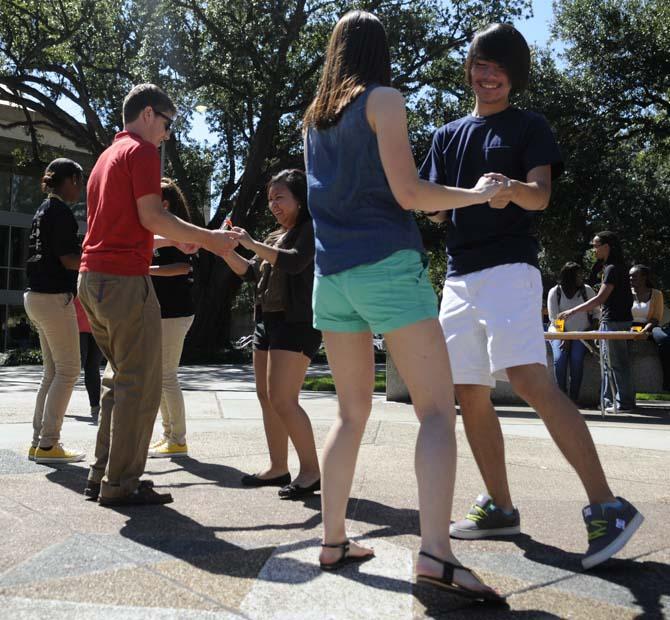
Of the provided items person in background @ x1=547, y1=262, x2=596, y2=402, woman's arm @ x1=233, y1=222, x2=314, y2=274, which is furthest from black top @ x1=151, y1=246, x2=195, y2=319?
person in background @ x1=547, y1=262, x2=596, y2=402

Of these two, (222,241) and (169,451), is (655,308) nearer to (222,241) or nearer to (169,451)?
(169,451)

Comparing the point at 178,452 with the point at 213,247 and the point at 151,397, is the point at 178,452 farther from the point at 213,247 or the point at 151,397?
the point at 213,247

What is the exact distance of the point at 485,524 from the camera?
3.34m

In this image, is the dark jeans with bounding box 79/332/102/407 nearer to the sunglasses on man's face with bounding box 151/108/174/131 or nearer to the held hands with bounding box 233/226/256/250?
the sunglasses on man's face with bounding box 151/108/174/131

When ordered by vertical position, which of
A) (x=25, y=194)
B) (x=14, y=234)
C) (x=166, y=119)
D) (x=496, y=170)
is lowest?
(x=496, y=170)

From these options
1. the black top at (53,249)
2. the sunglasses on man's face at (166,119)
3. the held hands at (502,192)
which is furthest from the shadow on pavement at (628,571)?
the black top at (53,249)

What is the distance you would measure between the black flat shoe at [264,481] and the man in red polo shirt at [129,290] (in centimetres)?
53

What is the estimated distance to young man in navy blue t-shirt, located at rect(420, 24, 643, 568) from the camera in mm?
3102

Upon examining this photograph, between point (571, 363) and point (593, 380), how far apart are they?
15.8 inches

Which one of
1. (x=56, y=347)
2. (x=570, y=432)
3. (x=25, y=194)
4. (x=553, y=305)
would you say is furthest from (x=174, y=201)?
(x=25, y=194)

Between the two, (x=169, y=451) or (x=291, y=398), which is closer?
(x=291, y=398)

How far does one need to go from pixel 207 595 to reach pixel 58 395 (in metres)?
2.90

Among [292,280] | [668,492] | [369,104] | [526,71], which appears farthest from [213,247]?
[668,492]

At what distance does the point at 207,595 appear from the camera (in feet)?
8.36
